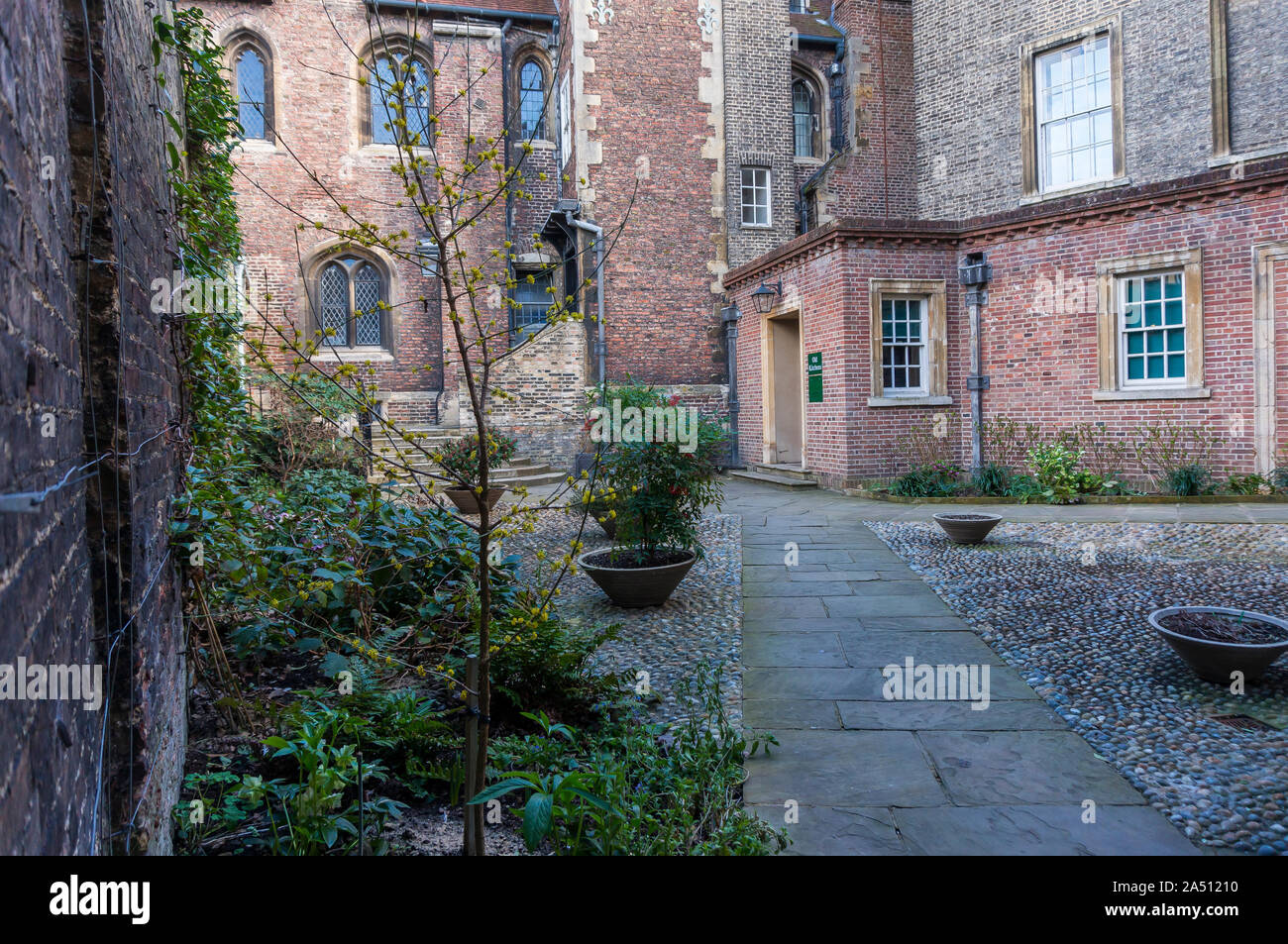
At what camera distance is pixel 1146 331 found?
38.8ft

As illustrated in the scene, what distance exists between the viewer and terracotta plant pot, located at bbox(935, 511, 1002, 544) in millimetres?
8281

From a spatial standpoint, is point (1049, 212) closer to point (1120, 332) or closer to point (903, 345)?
point (1120, 332)

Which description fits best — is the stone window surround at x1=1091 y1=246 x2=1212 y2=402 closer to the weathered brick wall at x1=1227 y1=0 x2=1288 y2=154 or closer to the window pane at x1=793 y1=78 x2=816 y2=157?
the weathered brick wall at x1=1227 y1=0 x2=1288 y2=154

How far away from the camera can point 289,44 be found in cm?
1766

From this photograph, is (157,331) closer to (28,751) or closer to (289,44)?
(28,751)

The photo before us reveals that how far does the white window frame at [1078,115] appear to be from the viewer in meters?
15.4

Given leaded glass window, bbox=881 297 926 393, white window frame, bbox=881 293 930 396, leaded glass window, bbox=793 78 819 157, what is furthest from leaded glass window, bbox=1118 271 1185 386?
leaded glass window, bbox=793 78 819 157

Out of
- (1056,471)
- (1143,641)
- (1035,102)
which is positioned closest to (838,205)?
(1035,102)

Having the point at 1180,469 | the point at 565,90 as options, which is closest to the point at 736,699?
the point at 1180,469

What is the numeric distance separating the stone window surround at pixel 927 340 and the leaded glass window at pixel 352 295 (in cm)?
1118

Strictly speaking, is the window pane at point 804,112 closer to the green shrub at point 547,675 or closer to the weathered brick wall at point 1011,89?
the weathered brick wall at point 1011,89

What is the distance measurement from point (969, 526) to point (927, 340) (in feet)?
19.0

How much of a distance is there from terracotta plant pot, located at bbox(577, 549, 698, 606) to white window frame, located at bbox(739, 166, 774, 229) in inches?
547

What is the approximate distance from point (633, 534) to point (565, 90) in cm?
1478
